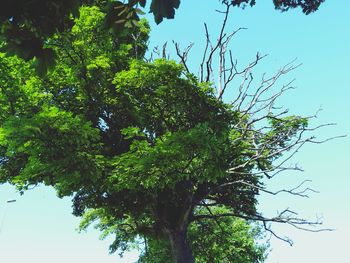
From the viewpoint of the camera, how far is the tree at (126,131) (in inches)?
507

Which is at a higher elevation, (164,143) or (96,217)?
(96,217)

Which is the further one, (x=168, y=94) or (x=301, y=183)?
(x=301, y=183)

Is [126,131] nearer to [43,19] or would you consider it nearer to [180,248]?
[180,248]

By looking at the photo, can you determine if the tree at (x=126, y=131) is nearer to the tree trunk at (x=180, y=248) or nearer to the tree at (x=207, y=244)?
the tree trunk at (x=180, y=248)

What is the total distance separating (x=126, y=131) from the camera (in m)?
13.3

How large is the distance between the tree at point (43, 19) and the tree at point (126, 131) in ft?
29.8

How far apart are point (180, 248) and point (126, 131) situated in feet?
23.5

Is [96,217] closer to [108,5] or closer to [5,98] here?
[5,98]

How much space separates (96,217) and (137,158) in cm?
1537

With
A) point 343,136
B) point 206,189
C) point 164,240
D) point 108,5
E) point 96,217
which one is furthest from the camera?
point 96,217

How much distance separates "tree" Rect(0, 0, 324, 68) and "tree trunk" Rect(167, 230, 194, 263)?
1534 centimetres

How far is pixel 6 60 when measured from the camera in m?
15.2

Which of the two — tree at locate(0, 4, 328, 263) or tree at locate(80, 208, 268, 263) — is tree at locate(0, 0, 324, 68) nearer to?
tree at locate(0, 4, 328, 263)

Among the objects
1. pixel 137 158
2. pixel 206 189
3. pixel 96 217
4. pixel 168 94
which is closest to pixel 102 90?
pixel 168 94
